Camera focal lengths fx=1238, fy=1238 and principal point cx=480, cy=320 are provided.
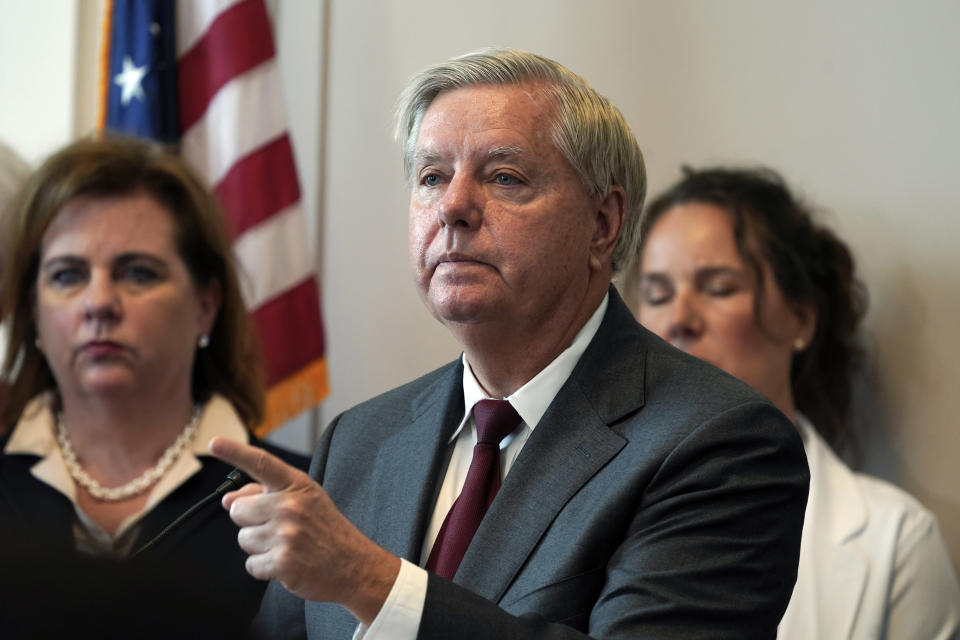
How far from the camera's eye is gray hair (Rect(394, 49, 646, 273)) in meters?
1.89

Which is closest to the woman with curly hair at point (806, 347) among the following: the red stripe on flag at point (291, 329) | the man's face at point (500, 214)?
the red stripe on flag at point (291, 329)

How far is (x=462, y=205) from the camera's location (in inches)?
73.0

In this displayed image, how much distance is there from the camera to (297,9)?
4184mm

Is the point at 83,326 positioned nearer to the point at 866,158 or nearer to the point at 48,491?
the point at 48,491

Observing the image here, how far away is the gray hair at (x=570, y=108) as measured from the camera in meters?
1.89

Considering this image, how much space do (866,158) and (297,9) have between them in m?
1.97

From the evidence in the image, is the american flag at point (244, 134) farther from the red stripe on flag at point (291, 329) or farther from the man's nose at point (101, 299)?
the man's nose at point (101, 299)

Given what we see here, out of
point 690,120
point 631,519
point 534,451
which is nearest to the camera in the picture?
point 631,519

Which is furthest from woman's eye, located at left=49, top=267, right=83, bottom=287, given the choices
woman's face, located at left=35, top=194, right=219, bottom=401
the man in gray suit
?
the man in gray suit

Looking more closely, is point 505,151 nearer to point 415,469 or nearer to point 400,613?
point 415,469

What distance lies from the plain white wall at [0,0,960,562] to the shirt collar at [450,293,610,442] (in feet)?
5.27

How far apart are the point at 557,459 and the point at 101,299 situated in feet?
5.13

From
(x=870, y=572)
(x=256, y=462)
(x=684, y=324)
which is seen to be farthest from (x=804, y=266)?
(x=256, y=462)

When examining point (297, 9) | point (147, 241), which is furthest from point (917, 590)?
point (297, 9)
